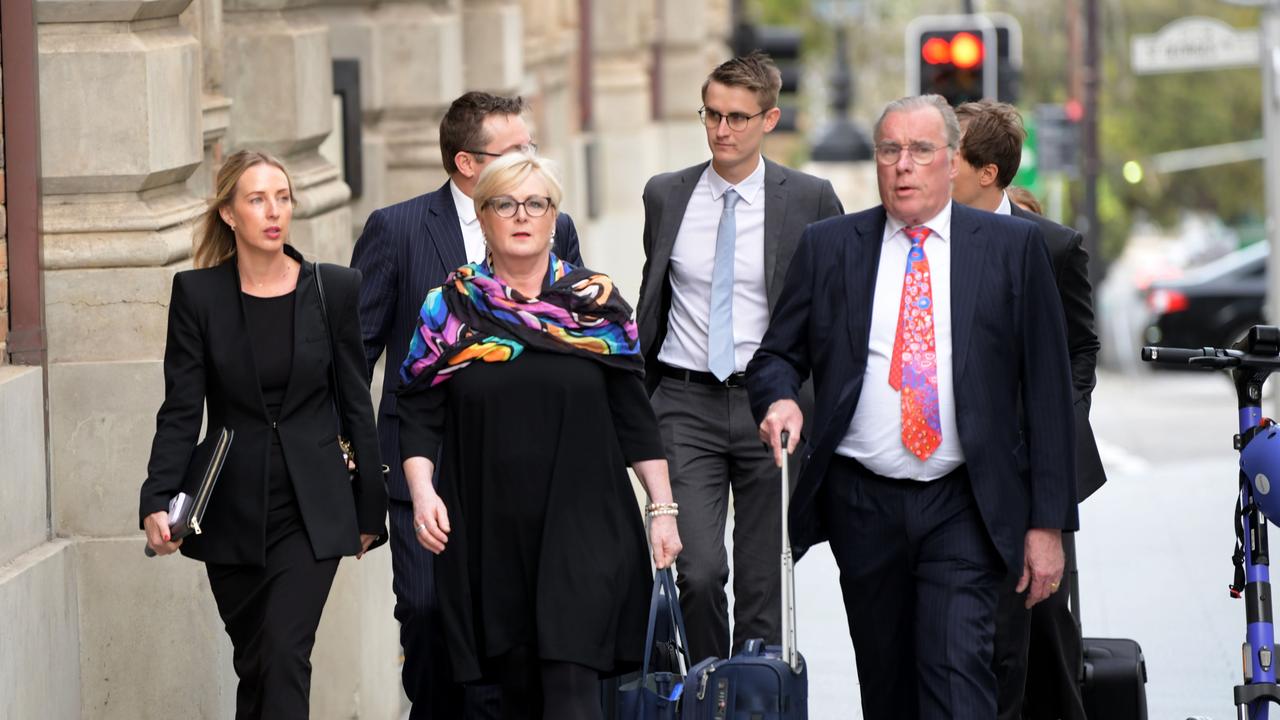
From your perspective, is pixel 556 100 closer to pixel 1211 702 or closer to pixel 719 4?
pixel 1211 702

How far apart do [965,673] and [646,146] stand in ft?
48.9

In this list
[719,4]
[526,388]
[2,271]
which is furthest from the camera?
[719,4]

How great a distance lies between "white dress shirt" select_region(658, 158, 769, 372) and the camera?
7086 mm

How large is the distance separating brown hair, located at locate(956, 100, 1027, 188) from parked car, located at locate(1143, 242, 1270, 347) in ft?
85.3

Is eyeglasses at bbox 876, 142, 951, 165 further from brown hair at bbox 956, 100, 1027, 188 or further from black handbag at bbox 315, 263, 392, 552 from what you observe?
black handbag at bbox 315, 263, 392, 552

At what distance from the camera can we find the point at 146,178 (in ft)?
22.3

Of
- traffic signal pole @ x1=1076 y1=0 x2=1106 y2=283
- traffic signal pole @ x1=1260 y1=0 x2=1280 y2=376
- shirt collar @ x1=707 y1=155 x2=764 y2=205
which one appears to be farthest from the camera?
traffic signal pole @ x1=1076 y1=0 x2=1106 y2=283

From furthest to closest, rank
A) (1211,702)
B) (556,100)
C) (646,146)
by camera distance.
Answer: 1. (646,146)
2. (556,100)
3. (1211,702)

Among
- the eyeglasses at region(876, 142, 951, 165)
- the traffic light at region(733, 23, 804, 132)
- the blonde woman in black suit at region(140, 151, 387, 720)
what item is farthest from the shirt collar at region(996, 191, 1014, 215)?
the traffic light at region(733, 23, 804, 132)

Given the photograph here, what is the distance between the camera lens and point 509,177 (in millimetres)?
5582

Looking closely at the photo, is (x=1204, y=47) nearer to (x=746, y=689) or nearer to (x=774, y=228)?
(x=774, y=228)

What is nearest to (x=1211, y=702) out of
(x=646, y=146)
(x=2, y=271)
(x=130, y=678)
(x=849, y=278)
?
(x=849, y=278)

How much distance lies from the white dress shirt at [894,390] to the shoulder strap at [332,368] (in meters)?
1.30

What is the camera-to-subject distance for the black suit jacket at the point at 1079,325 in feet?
21.8
